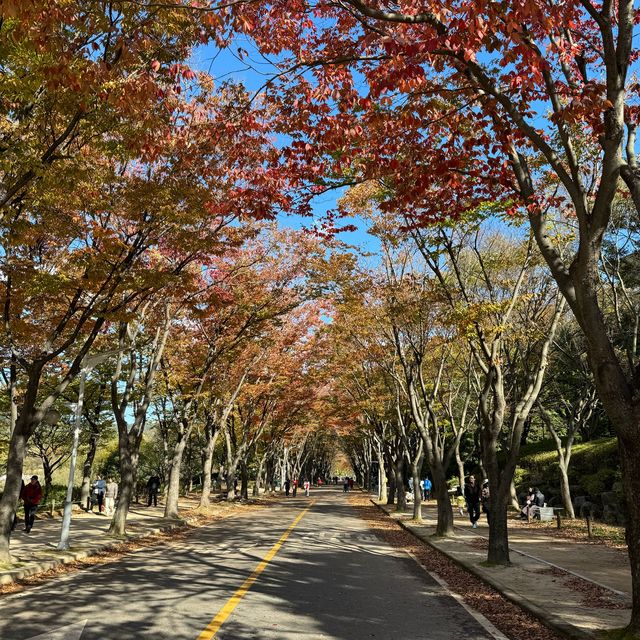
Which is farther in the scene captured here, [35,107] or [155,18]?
[35,107]

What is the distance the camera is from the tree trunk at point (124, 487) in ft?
51.6

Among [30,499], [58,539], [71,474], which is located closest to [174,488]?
[30,499]

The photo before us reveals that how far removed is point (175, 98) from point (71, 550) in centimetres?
968

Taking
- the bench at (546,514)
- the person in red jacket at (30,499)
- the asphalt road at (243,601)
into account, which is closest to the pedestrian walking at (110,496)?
the person in red jacket at (30,499)

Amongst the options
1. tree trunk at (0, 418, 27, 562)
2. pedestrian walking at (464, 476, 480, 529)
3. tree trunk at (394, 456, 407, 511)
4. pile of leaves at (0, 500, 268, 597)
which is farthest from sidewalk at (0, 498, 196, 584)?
tree trunk at (394, 456, 407, 511)

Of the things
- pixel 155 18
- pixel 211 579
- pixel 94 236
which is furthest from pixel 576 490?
pixel 155 18

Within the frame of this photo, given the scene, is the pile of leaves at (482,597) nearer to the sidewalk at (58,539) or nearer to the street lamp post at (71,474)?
the sidewalk at (58,539)

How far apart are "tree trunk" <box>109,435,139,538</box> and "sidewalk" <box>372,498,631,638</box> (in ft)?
27.6

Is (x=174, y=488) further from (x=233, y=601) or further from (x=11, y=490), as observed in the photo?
(x=233, y=601)

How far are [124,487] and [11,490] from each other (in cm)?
569

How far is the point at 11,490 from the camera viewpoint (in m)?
11.1

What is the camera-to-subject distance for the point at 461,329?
11984 mm

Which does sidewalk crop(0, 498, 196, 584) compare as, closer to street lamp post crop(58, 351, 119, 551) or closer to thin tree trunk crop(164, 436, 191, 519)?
street lamp post crop(58, 351, 119, 551)

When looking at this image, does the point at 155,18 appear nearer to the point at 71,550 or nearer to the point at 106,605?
the point at 106,605
